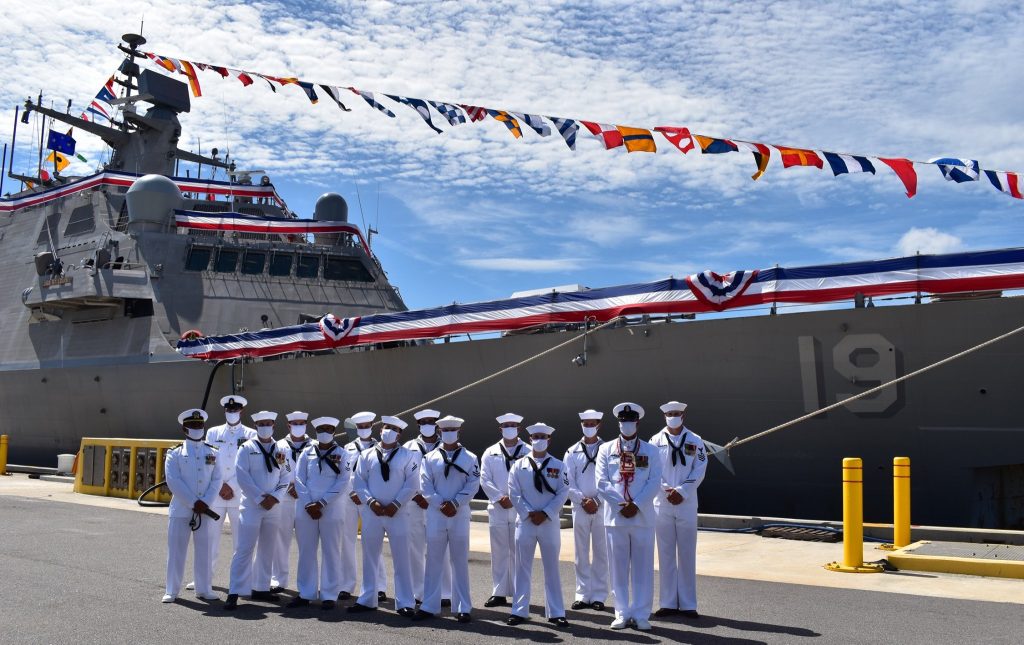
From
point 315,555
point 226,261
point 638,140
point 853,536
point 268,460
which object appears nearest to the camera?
point 315,555

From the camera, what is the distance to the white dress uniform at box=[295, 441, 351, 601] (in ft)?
21.9

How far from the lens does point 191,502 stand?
6930 mm

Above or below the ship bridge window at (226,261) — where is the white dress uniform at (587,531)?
below

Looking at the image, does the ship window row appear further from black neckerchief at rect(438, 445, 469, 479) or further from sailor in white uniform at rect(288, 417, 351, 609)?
black neckerchief at rect(438, 445, 469, 479)

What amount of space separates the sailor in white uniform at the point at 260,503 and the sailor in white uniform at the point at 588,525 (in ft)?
7.17

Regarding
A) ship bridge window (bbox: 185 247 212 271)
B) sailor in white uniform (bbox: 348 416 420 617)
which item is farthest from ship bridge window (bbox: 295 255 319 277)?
sailor in white uniform (bbox: 348 416 420 617)

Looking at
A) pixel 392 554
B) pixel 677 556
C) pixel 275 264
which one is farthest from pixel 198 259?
pixel 677 556

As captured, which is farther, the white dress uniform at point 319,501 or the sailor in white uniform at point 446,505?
the white dress uniform at point 319,501

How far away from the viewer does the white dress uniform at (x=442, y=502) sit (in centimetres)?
622

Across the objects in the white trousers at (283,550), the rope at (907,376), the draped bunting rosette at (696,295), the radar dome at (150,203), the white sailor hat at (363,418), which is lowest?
the white trousers at (283,550)

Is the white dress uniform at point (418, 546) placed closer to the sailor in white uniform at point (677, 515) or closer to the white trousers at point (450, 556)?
the white trousers at point (450, 556)

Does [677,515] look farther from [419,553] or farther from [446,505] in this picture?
[419,553]

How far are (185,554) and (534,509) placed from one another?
260 centimetres

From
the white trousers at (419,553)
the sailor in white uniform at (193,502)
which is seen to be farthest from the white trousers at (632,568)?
the sailor in white uniform at (193,502)
